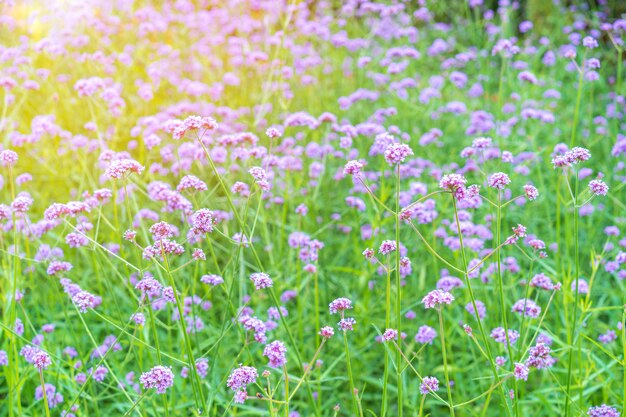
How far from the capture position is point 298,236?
3.23m

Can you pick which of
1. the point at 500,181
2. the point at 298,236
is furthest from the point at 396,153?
the point at 298,236

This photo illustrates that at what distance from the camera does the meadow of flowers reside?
7.16 feet

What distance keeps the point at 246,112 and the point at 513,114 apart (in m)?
2.19

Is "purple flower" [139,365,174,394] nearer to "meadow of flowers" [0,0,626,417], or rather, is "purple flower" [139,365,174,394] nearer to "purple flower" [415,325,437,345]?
"meadow of flowers" [0,0,626,417]

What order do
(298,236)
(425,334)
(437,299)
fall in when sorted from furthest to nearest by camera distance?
(298,236) → (425,334) → (437,299)

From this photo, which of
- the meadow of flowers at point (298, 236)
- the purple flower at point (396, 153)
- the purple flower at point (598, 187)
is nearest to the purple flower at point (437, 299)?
the meadow of flowers at point (298, 236)

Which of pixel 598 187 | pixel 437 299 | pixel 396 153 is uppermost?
pixel 396 153

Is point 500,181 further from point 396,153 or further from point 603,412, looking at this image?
point 603,412

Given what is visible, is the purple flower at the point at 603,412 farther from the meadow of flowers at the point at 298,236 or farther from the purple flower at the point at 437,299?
the purple flower at the point at 437,299

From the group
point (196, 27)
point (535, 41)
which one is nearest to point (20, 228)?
point (196, 27)

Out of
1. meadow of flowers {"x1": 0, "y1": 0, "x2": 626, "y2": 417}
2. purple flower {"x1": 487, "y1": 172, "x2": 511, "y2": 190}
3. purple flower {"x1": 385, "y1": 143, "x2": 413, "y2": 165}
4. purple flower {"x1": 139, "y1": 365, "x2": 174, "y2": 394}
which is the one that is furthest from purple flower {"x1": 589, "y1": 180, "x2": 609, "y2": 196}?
purple flower {"x1": 139, "y1": 365, "x2": 174, "y2": 394}

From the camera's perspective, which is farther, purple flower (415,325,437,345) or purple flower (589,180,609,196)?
purple flower (415,325,437,345)

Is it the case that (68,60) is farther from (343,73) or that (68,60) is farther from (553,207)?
(553,207)

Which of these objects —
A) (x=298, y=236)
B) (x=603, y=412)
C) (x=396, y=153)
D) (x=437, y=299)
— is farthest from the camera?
(x=298, y=236)
